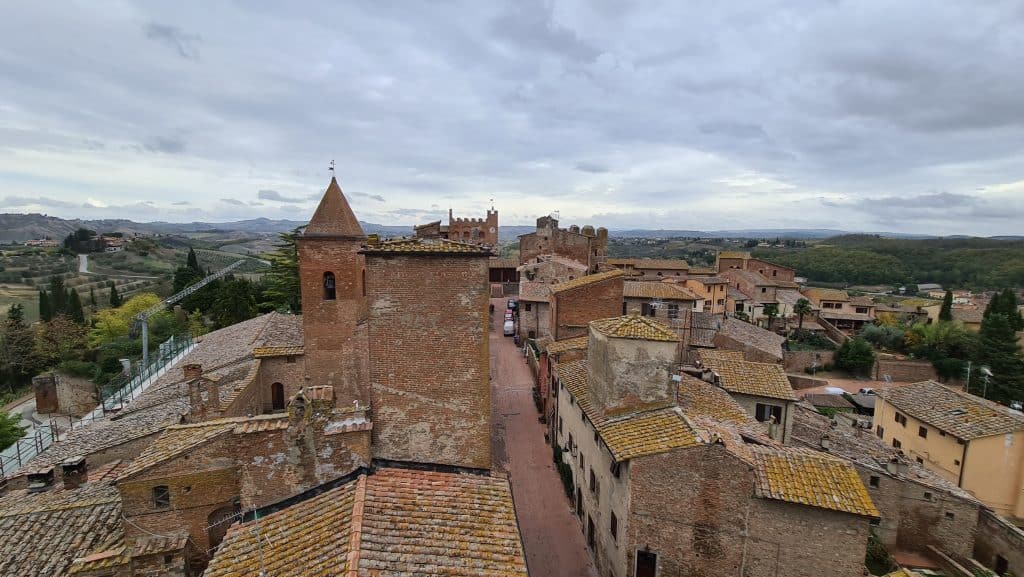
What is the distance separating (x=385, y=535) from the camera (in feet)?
28.3

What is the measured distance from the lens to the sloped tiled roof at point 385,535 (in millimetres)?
8070

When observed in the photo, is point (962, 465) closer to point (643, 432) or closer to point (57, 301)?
point (643, 432)

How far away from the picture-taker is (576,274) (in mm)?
47250

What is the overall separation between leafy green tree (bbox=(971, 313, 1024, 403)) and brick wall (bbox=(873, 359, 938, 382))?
3.80 m

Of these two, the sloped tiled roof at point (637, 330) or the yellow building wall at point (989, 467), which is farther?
the yellow building wall at point (989, 467)

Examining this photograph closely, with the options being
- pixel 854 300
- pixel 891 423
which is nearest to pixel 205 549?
pixel 891 423

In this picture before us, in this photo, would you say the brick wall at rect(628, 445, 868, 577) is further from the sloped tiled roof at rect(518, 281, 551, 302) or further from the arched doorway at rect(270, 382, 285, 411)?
the sloped tiled roof at rect(518, 281, 551, 302)

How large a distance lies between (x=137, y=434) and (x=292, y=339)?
22.8ft

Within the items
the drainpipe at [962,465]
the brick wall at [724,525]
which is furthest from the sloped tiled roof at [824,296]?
the brick wall at [724,525]

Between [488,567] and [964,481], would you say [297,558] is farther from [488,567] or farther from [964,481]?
[964,481]

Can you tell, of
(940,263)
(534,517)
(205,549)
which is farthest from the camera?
(940,263)

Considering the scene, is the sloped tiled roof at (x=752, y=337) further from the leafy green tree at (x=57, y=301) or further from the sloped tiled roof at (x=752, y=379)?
the leafy green tree at (x=57, y=301)

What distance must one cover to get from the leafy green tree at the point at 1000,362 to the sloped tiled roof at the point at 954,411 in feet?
80.7

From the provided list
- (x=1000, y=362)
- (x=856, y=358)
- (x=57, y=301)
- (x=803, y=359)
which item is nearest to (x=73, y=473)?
(x=57, y=301)
